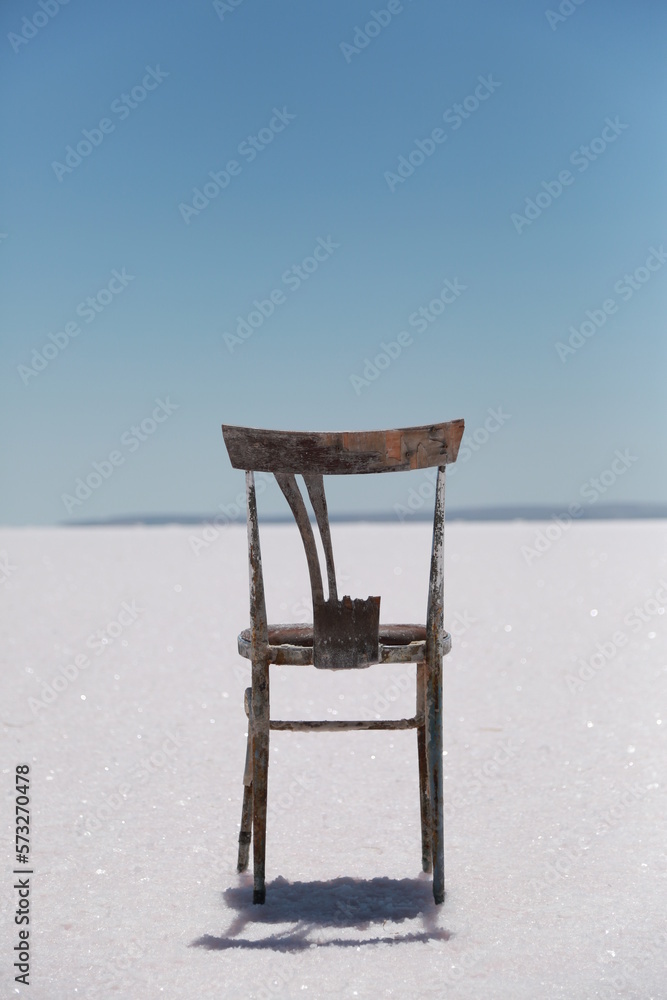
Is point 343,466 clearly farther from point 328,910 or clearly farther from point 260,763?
point 328,910

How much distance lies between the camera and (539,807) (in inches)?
153

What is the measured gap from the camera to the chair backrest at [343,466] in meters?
2.75

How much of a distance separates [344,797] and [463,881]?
97 cm

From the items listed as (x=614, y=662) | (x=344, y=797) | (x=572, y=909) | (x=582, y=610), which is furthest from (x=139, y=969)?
(x=582, y=610)

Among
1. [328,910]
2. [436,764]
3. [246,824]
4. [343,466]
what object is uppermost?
[343,466]

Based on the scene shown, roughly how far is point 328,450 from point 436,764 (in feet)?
3.57

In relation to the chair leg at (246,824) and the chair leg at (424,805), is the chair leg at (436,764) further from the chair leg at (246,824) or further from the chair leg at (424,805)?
the chair leg at (246,824)

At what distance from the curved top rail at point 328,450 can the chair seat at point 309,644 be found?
58 centimetres

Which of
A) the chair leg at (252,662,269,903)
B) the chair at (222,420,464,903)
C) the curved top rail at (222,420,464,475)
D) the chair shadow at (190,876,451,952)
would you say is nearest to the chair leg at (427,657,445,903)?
the chair at (222,420,464,903)

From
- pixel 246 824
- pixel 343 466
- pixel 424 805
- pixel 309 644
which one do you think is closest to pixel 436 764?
pixel 424 805

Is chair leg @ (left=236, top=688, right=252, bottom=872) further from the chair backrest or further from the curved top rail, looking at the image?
the curved top rail

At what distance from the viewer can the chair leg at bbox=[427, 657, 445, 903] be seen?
2.93 metres

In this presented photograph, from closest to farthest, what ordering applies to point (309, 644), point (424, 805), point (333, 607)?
1. point (333, 607)
2. point (424, 805)
3. point (309, 644)

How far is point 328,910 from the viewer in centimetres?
294
